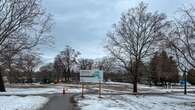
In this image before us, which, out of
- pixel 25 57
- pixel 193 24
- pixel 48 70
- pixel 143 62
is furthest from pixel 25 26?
pixel 48 70

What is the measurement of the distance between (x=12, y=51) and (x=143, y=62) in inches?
1423

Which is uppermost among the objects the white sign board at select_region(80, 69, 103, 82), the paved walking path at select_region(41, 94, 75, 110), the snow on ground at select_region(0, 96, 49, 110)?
the white sign board at select_region(80, 69, 103, 82)

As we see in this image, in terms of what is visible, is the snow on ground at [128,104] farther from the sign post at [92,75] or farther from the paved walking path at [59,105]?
the sign post at [92,75]

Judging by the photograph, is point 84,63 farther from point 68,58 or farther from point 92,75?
point 92,75

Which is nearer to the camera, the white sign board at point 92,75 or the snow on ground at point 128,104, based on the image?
the snow on ground at point 128,104

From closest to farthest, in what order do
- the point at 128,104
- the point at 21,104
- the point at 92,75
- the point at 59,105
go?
the point at 21,104 < the point at 59,105 < the point at 128,104 < the point at 92,75

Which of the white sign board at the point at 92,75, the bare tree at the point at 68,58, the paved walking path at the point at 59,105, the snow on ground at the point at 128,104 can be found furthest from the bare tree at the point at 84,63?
the paved walking path at the point at 59,105

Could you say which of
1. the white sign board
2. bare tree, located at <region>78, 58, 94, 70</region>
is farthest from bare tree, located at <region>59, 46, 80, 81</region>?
the white sign board

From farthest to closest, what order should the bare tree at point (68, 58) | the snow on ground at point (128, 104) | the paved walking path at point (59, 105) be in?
the bare tree at point (68, 58), the snow on ground at point (128, 104), the paved walking path at point (59, 105)

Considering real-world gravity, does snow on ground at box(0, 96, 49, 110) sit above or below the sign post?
below

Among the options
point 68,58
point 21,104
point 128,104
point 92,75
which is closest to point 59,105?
point 21,104

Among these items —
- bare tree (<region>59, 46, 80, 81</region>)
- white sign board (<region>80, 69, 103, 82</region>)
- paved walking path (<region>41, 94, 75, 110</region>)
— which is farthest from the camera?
bare tree (<region>59, 46, 80, 81</region>)

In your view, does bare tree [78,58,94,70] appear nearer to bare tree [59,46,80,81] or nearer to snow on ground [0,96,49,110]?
bare tree [59,46,80,81]

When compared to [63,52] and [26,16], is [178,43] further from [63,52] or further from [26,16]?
[63,52]
